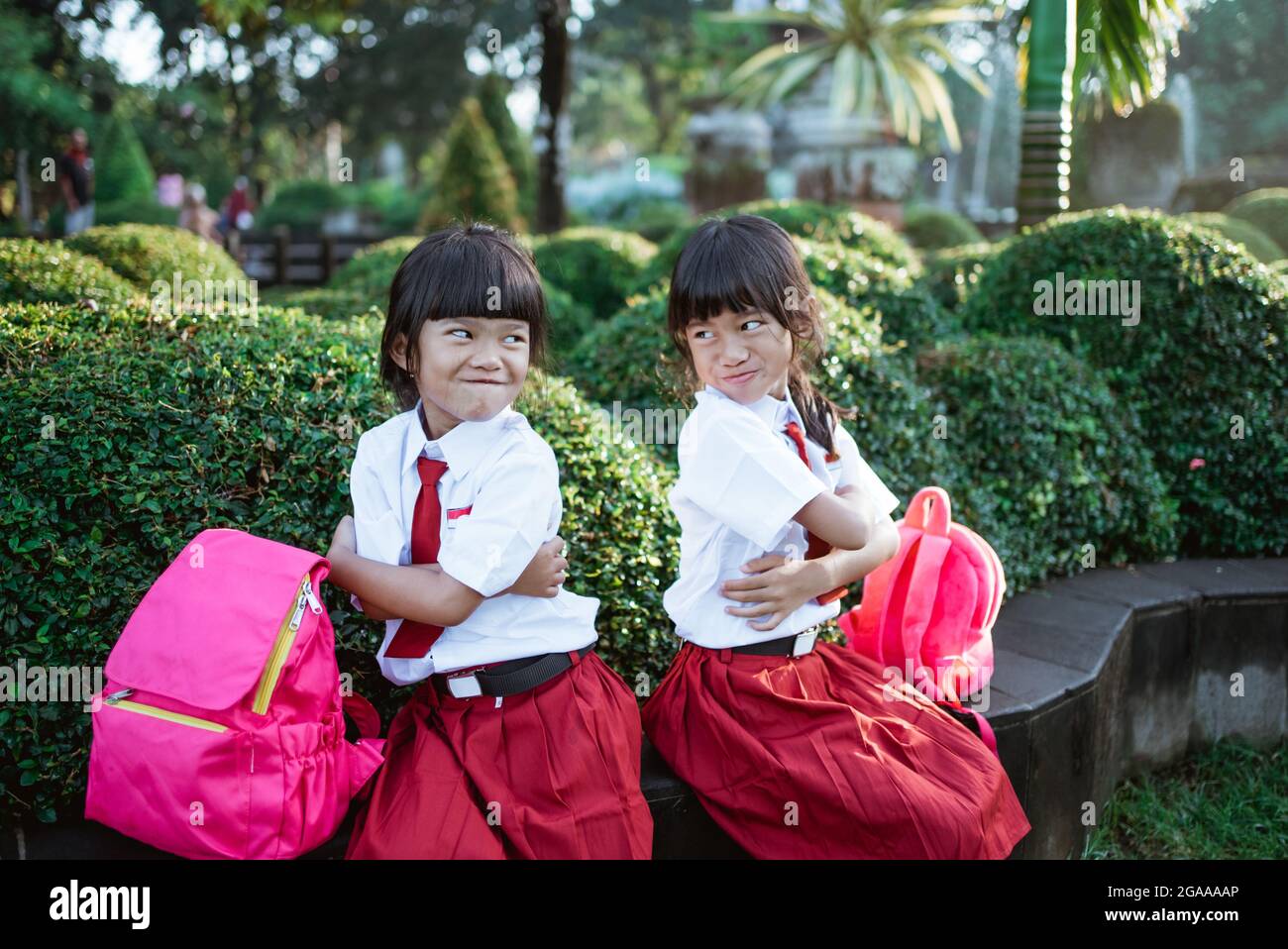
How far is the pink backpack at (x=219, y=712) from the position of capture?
1.84 metres

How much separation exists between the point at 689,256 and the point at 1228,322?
325cm

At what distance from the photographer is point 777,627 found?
240cm

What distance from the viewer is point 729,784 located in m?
2.37

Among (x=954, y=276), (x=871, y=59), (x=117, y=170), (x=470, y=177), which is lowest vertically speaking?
(x=954, y=276)

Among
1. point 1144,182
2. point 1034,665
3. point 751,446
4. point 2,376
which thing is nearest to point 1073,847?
point 1034,665

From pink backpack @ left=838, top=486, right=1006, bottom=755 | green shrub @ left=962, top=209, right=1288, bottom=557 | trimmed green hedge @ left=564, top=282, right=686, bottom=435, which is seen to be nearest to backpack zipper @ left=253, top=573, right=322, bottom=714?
pink backpack @ left=838, top=486, right=1006, bottom=755

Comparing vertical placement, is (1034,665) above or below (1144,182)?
below

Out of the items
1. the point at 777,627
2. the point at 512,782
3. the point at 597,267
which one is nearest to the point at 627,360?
the point at 777,627

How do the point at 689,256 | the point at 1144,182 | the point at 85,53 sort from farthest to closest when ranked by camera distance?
the point at 85,53 → the point at 1144,182 → the point at 689,256

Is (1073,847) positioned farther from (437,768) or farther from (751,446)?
(437,768)

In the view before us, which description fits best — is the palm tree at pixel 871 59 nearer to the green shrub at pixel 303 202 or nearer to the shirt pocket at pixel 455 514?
the shirt pocket at pixel 455 514

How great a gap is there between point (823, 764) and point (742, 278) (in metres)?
1.04

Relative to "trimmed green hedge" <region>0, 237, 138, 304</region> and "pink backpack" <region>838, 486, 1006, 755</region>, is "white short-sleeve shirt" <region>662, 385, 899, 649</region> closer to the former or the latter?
"pink backpack" <region>838, 486, 1006, 755</region>

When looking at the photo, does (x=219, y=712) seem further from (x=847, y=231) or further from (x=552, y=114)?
(x=552, y=114)
